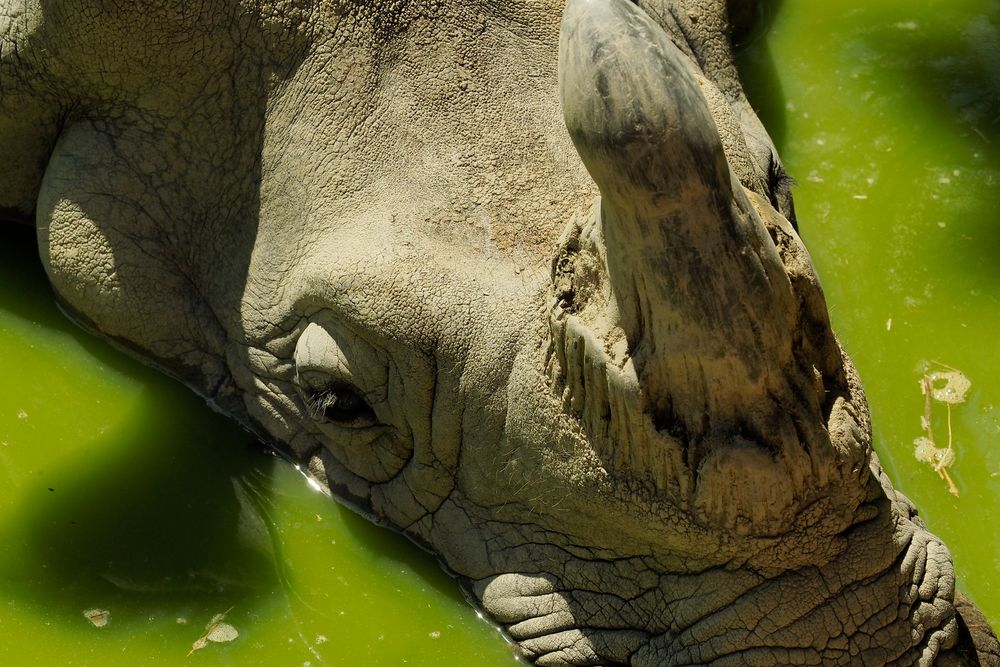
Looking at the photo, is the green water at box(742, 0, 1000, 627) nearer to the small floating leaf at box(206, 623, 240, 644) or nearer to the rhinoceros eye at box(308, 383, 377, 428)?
the rhinoceros eye at box(308, 383, 377, 428)

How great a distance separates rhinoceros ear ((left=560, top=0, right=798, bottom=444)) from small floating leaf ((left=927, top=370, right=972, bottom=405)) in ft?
5.66

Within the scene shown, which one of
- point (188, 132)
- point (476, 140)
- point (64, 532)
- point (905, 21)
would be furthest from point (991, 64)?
point (64, 532)

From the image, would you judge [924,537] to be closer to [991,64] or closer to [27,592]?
[27,592]

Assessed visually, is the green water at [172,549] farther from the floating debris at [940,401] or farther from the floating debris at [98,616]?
the floating debris at [940,401]

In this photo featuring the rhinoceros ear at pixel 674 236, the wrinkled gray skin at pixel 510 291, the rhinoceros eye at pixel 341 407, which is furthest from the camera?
the rhinoceros eye at pixel 341 407

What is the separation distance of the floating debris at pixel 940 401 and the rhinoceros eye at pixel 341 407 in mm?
1758

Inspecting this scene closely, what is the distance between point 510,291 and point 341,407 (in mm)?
690

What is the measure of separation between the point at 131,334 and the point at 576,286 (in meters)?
1.84

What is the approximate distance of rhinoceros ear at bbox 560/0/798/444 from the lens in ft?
9.68

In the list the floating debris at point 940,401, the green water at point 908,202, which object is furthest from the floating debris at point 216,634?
the floating debris at point 940,401

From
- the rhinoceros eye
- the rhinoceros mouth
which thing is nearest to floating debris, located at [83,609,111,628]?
the rhinoceros eye

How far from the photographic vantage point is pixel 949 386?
4785 mm

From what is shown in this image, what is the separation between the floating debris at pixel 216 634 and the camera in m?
4.13

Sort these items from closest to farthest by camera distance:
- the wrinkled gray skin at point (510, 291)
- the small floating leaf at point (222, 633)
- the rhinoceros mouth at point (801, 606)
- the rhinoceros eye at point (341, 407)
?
the wrinkled gray skin at point (510, 291) < the rhinoceros mouth at point (801, 606) < the rhinoceros eye at point (341, 407) < the small floating leaf at point (222, 633)
